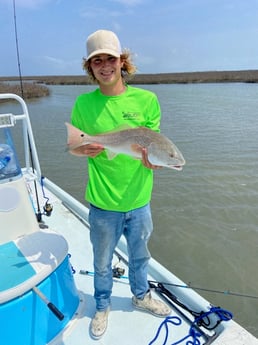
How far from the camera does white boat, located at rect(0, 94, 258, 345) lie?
2.06m

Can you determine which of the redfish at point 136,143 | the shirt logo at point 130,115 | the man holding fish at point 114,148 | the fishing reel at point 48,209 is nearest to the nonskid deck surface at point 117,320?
the man holding fish at point 114,148

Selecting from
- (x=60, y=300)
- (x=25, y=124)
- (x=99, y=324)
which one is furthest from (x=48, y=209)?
(x=99, y=324)

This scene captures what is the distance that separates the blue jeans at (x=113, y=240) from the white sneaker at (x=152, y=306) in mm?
136

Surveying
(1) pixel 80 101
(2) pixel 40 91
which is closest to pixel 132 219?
(1) pixel 80 101

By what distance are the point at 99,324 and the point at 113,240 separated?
0.70m

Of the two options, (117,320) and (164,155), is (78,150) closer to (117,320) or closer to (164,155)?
(164,155)

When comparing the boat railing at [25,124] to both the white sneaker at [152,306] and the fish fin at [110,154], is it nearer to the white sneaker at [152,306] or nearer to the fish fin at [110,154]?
the fish fin at [110,154]

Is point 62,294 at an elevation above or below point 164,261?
above

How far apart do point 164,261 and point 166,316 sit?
2.23 metres

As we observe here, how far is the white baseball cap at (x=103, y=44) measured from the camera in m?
1.97

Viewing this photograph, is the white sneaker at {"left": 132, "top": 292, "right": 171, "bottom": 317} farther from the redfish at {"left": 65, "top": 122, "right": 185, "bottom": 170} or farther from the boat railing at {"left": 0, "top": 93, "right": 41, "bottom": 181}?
the boat railing at {"left": 0, "top": 93, "right": 41, "bottom": 181}

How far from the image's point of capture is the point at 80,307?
2.62 m

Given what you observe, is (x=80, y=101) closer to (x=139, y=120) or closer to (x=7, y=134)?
(x=139, y=120)

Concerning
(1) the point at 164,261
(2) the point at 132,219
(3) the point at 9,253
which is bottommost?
(1) the point at 164,261
